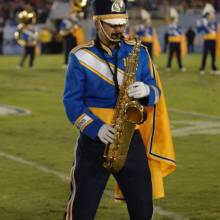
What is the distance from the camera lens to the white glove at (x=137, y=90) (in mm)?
4879

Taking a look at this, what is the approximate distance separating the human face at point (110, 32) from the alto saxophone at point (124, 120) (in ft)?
0.48

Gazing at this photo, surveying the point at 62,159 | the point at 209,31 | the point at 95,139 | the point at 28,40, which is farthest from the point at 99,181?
the point at 28,40

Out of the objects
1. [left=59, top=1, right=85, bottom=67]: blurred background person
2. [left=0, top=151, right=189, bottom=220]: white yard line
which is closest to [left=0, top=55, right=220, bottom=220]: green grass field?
[left=0, top=151, right=189, bottom=220]: white yard line

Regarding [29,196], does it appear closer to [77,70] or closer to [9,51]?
[77,70]

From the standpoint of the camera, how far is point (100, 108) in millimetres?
5113

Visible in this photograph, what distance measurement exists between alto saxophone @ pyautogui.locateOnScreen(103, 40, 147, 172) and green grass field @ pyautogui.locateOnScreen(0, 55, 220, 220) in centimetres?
217

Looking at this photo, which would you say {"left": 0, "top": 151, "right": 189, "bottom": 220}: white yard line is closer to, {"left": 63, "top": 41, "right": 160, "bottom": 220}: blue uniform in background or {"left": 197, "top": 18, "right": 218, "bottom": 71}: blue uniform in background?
{"left": 63, "top": 41, "right": 160, "bottom": 220}: blue uniform in background

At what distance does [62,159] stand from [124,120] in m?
5.03

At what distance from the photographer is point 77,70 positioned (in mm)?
5086

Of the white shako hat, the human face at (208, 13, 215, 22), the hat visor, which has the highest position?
the white shako hat

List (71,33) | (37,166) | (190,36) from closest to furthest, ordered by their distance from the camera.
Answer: (37,166) < (71,33) < (190,36)

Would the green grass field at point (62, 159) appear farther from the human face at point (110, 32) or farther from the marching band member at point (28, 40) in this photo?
the marching band member at point (28, 40)

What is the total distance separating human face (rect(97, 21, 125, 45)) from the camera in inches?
200

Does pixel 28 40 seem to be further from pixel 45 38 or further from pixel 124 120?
pixel 124 120
